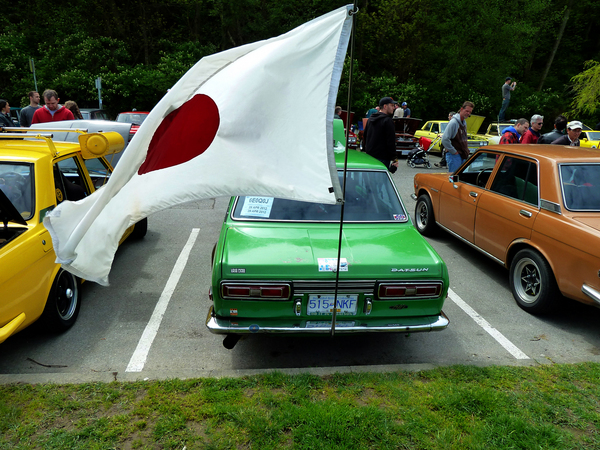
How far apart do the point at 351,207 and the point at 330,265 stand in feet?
3.51

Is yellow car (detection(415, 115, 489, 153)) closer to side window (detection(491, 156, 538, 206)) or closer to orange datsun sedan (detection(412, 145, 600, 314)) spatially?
orange datsun sedan (detection(412, 145, 600, 314))

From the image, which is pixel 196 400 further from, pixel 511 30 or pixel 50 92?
pixel 511 30

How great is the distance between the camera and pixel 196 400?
10.2 feet

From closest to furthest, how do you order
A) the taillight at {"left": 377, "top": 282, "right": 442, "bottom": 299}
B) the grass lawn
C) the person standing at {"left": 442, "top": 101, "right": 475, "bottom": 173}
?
the grass lawn < the taillight at {"left": 377, "top": 282, "right": 442, "bottom": 299} < the person standing at {"left": 442, "top": 101, "right": 475, "bottom": 173}

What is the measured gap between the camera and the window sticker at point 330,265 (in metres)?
3.42

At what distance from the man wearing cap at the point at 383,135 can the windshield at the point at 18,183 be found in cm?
536

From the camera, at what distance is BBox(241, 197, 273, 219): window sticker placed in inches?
167

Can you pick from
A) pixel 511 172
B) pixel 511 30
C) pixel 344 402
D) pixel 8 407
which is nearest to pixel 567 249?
pixel 511 172

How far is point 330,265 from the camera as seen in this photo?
3.45 meters

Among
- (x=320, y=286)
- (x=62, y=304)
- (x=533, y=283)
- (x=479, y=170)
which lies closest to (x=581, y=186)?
(x=533, y=283)

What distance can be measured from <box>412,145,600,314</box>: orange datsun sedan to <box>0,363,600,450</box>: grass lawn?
123 cm

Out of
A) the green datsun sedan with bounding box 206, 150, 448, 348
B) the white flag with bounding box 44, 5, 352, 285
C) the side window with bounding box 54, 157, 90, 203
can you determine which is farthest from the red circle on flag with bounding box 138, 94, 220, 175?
the side window with bounding box 54, 157, 90, 203

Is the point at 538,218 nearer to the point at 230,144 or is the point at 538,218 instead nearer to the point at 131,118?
the point at 230,144

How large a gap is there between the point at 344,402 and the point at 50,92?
7840 millimetres
